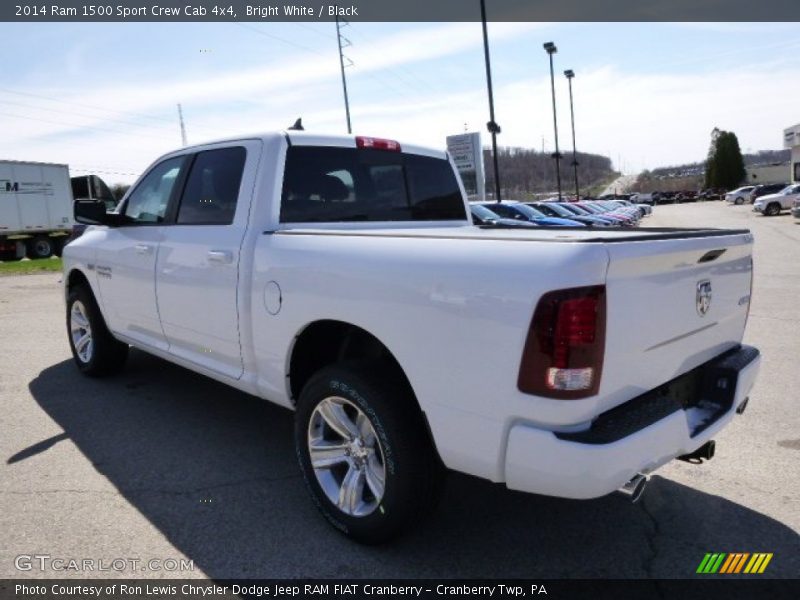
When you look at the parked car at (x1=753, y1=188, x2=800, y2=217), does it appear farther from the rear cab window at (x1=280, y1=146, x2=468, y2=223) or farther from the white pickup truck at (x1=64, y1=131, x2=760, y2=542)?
the white pickup truck at (x1=64, y1=131, x2=760, y2=542)

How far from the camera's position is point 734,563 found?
2684 mm

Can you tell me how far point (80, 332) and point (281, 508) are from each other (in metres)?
3.50

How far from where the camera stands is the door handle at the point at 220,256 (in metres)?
3.46

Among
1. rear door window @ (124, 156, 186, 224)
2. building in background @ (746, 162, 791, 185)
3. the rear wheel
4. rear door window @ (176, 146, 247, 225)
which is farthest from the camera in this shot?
building in background @ (746, 162, 791, 185)

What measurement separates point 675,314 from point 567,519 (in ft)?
Result: 4.02

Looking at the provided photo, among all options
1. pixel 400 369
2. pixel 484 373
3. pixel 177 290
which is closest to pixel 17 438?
pixel 177 290

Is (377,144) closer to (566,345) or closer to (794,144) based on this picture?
(566,345)

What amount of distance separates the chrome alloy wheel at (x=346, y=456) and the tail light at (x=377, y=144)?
1870 millimetres

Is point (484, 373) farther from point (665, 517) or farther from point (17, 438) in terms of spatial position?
point (17, 438)

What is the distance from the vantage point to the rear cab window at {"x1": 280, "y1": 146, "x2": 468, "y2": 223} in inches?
143

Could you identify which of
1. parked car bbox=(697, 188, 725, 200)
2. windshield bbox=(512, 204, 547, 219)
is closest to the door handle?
windshield bbox=(512, 204, 547, 219)

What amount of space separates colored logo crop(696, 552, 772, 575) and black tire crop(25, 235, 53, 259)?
30.8 m

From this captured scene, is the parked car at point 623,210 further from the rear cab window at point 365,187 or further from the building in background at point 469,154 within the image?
the rear cab window at point 365,187

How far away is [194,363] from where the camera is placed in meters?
3.95
